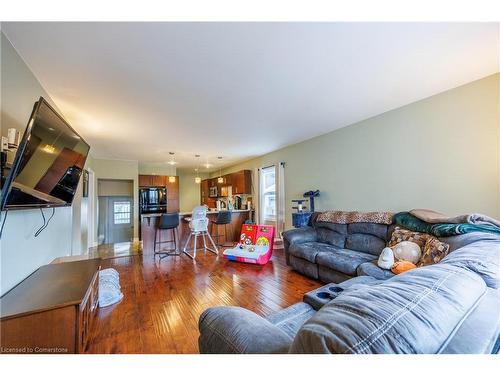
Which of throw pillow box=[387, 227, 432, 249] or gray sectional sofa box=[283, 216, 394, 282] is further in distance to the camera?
gray sectional sofa box=[283, 216, 394, 282]

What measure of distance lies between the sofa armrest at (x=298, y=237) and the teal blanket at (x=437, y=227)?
1290 mm

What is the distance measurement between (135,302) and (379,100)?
392 cm

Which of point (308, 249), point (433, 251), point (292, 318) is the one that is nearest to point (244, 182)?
point (308, 249)

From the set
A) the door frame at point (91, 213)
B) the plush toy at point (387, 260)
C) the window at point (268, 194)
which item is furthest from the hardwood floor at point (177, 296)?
the window at point (268, 194)

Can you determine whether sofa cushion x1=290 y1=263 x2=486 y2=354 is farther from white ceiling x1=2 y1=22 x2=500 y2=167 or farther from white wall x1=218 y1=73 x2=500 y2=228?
white wall x1=218 y1=73 x2=500 y2=228

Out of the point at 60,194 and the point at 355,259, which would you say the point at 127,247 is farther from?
the point at 355,259

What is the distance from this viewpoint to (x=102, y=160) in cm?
608

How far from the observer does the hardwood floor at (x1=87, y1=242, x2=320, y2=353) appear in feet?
6.09

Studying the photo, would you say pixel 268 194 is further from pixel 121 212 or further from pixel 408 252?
pixel 121 212

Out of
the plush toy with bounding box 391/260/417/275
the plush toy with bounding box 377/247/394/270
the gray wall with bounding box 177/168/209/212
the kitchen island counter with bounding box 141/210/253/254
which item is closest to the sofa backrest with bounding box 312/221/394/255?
the plush toy with bounding box 377/247/394/270

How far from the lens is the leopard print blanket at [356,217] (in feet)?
9.81

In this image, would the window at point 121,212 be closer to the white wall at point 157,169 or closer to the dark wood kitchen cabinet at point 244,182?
the white wall at point 157,169

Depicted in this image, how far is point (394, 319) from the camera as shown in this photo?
1.86 feet

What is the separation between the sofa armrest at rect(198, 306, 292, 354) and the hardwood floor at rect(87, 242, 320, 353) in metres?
0.99
